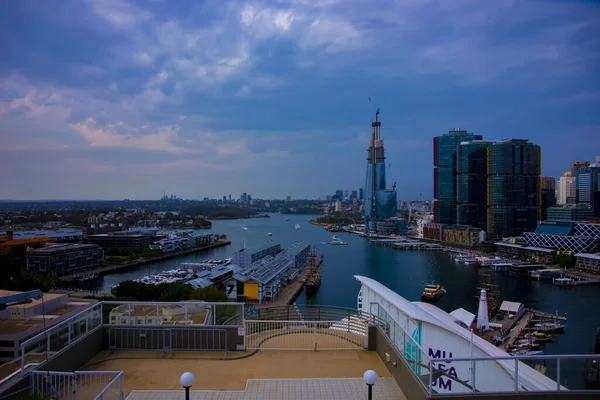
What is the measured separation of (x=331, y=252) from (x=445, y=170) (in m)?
8.73

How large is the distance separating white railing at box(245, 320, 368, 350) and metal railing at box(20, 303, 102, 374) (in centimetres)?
47

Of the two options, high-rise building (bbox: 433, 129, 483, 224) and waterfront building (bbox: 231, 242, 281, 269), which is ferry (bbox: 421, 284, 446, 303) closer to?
waterfront building (bbox: 231, 242, 281, 269)

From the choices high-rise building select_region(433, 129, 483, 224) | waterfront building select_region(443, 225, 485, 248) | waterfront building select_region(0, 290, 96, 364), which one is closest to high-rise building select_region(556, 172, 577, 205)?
high-rise building select_region(433, 129, 483, 224)

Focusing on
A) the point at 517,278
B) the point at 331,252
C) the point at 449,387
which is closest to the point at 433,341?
the point at 449,387

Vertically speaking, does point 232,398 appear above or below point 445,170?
below

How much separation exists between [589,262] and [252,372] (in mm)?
13789

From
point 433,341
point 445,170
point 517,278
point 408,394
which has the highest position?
point 445,170

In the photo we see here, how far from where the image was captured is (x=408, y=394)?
1019 millimetres

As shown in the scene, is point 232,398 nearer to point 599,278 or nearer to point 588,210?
point 599,278

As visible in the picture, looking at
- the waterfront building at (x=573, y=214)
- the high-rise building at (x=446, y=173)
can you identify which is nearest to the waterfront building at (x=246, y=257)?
the high-rise building at (x=446, y=173)

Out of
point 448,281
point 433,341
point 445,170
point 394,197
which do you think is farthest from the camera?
point 394,197

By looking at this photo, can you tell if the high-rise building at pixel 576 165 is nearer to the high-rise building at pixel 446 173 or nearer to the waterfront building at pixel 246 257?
the high-rise building at pixel 446 173

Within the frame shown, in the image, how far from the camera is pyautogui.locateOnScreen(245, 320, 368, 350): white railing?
147cm

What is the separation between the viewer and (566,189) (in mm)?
29016
